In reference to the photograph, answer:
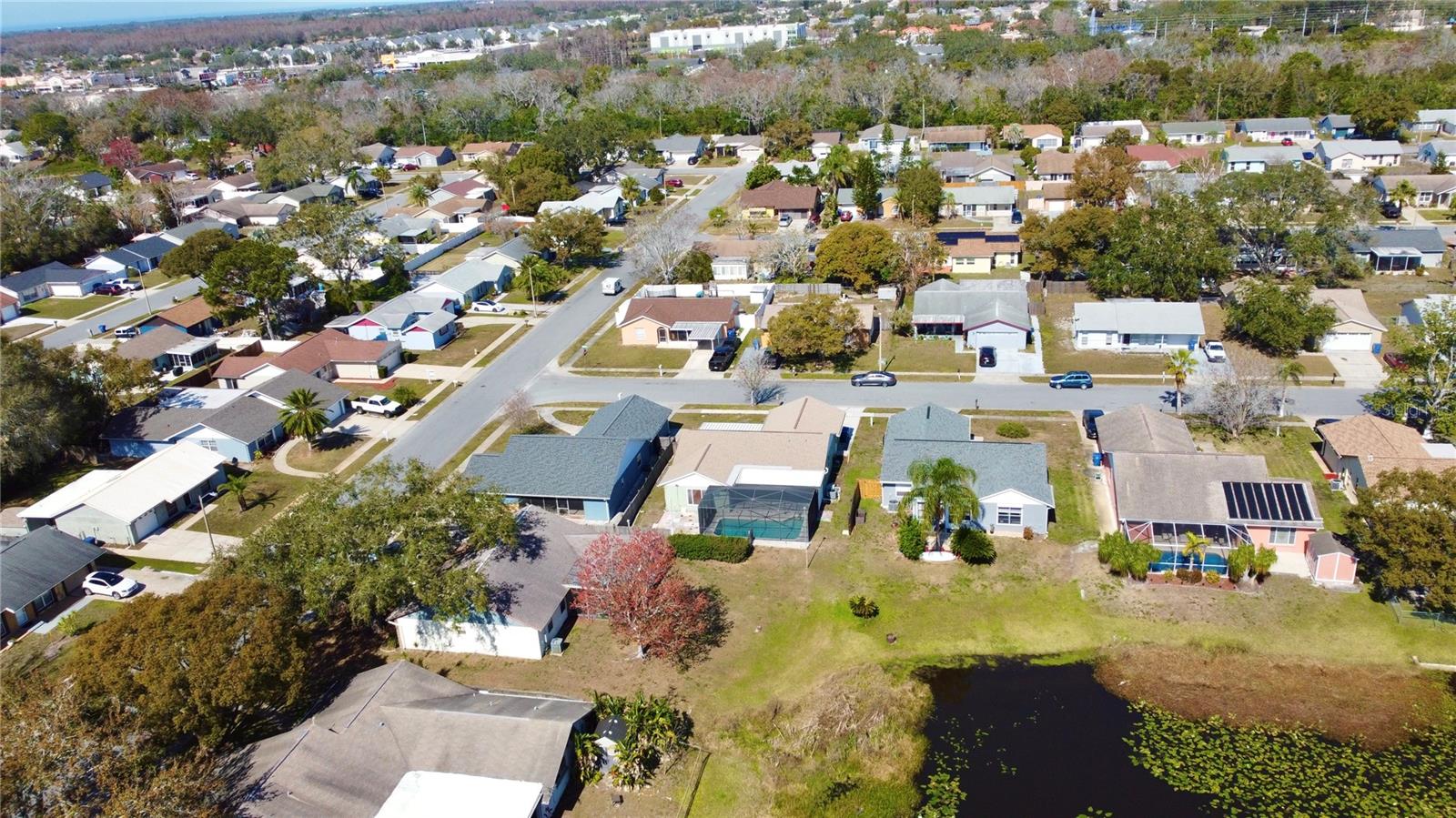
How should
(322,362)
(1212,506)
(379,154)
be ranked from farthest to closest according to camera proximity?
(379,154) < (322,362) < (1212,506)

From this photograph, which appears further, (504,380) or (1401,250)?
(1401,250)

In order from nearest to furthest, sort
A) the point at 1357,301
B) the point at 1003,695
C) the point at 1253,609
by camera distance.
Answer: the point at 1003,695, the point at 1253,609, the point at 1357,301

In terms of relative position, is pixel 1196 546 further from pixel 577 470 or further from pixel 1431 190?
pixel 1431 190

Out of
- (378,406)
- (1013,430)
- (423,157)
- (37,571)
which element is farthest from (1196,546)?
(423,157)

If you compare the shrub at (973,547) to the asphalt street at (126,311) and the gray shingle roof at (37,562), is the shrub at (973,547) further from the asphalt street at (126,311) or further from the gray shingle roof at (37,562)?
the asphalt street at (126,311)

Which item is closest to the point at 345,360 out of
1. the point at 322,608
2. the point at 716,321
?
the point at 716,321

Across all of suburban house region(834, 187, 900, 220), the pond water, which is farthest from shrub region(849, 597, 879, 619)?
suburban house region(834, 187, 900, 220)

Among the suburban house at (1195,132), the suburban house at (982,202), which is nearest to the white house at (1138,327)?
the suburban house at (982,202)

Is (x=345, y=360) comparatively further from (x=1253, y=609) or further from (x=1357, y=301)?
(x=1357, y=301)
